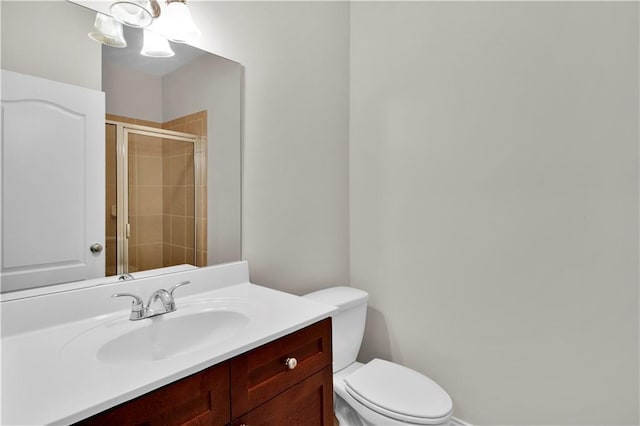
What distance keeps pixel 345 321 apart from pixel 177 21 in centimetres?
140

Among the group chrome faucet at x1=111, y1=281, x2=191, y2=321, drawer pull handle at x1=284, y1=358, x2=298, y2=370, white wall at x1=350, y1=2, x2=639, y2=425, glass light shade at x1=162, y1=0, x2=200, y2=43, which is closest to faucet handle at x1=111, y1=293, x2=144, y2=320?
chrome faucet at x1=111, y1=281, x2=191, y2=321

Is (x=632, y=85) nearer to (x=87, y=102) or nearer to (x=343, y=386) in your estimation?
(x=343, y=386)

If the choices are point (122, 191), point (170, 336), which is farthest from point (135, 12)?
point (170, 336)

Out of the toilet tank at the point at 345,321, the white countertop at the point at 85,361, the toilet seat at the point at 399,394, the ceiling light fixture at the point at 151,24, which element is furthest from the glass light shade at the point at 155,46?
the toilet seat at the point at 399,394

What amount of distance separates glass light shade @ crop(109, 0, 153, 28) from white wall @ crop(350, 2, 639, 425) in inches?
44.9

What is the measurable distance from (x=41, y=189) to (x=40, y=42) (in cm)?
42

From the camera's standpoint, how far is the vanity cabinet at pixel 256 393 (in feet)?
2.23

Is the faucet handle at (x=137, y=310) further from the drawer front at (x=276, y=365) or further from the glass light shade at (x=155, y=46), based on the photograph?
the glass light shade at (x=155, y=46)

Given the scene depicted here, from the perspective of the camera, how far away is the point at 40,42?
3.14ft

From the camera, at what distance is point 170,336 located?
40.4 inches

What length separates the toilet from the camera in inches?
48.8

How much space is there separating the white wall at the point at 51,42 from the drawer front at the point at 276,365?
0.95 meters

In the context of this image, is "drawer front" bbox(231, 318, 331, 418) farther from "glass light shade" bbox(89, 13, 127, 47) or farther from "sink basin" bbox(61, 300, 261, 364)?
"glass light shade" bbox(89, 13, 127, 47)

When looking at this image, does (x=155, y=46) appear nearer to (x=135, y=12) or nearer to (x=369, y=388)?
(x=135, y=12)
